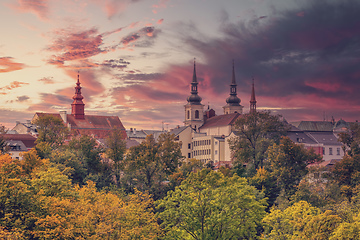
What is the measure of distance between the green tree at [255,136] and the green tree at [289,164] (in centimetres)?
1196

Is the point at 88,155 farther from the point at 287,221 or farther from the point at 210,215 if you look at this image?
the point at 287,221

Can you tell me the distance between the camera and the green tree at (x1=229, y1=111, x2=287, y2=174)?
104688 millimetres

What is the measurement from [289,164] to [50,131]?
50039 millimetres

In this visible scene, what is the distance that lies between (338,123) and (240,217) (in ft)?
406

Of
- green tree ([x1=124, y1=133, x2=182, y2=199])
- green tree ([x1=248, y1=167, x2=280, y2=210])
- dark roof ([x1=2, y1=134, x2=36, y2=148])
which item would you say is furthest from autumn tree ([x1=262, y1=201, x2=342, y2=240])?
dark roof ([x1=2, y1=134, x2=36, y2=148])

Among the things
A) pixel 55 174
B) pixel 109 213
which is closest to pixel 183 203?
pixel 109 213

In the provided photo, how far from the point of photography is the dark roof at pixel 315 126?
A: 18088 centimetres

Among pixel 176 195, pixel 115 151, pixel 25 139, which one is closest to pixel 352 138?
pixel 115 151

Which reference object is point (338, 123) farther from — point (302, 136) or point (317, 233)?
point (317, 233)

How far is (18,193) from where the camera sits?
5312 centimetres

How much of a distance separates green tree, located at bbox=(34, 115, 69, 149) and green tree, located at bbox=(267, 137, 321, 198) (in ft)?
147

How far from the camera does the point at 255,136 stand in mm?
109375

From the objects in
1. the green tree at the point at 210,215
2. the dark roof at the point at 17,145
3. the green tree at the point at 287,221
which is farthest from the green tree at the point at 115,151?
the green tree at the point at 287,221

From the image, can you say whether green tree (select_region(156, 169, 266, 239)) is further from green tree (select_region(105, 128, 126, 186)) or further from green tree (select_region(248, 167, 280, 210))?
green tree (select_region(105, 128, 126, 186))
